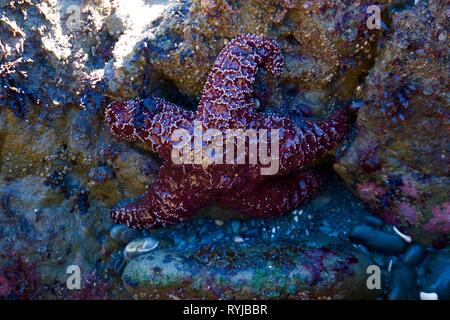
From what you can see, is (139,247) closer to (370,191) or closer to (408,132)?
(370,191)

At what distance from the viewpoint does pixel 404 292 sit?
402 cm

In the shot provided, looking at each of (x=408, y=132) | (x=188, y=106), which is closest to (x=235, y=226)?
(x=188, y=106)

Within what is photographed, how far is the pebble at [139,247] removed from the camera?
4.43 meters

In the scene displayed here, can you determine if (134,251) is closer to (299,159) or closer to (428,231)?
(299,159)

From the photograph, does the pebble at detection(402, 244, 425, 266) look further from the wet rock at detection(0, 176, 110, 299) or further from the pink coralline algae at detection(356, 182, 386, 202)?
the wet rock at detection(0, 176, 110, 299)

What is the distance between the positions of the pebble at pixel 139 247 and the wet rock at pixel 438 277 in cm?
263

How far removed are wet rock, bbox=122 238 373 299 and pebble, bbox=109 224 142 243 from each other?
360mm

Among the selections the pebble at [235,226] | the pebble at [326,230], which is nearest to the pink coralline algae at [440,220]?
the pebble at [326,230]

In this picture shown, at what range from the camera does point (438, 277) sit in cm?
391

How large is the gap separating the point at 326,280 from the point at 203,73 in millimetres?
2218

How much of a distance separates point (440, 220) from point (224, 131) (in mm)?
2179

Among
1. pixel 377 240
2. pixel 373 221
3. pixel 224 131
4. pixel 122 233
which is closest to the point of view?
pixel 224 131

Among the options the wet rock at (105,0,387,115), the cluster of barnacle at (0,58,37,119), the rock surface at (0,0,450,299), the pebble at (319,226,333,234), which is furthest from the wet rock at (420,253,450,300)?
the cluster of barnacle at (0,58,37,119)
